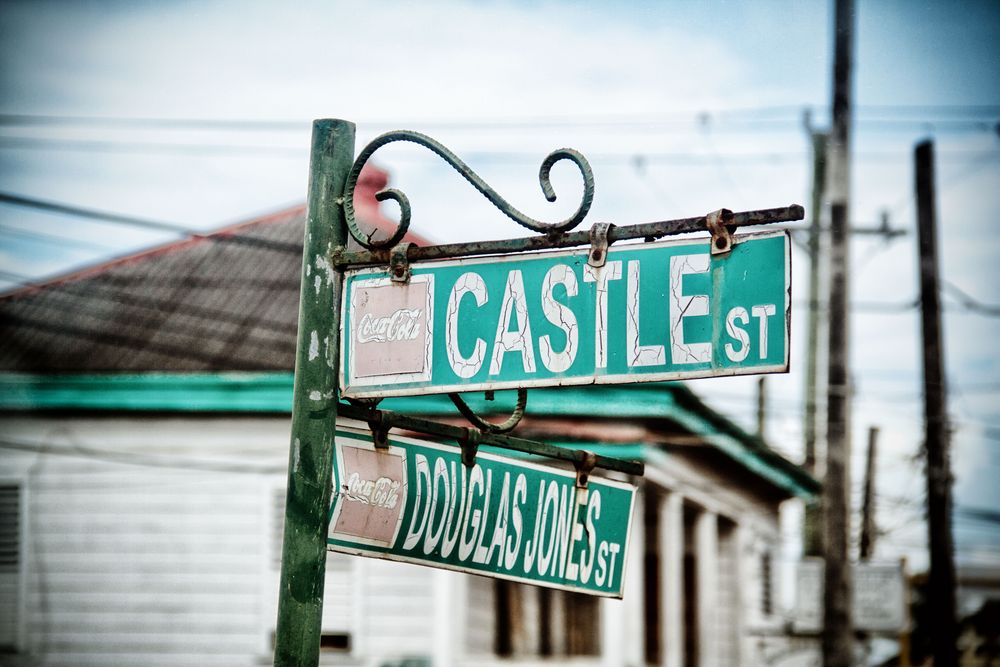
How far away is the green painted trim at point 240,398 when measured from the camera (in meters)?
11.4

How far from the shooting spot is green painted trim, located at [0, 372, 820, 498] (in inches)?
449

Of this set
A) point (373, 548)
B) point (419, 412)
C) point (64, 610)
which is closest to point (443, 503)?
point (373, 548)

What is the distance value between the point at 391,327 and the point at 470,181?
1.50 ft

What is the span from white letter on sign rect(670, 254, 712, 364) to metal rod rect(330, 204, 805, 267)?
0.26 feet

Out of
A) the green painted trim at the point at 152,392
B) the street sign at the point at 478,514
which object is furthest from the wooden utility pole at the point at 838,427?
the street sign at the point at 478,514

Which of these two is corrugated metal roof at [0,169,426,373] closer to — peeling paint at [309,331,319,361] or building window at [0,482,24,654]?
building window at [0,482,24,654]

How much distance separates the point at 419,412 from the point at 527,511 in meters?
8.06

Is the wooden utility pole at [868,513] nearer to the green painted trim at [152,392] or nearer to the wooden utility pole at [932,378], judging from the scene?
the wooden utility pole at [932,378]

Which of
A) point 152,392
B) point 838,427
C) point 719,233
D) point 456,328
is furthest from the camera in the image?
point 838,427

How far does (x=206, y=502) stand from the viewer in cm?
1193

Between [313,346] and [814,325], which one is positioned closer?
[313,346]

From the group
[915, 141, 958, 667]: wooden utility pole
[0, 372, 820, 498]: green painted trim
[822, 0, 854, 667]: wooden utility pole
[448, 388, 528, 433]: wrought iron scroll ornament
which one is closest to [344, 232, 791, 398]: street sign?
[448, 388, 528, 433]: wrought iron scroll ornament

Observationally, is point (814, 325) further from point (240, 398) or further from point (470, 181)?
point (470, 181)

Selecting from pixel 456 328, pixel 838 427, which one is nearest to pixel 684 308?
pixel 456 328
